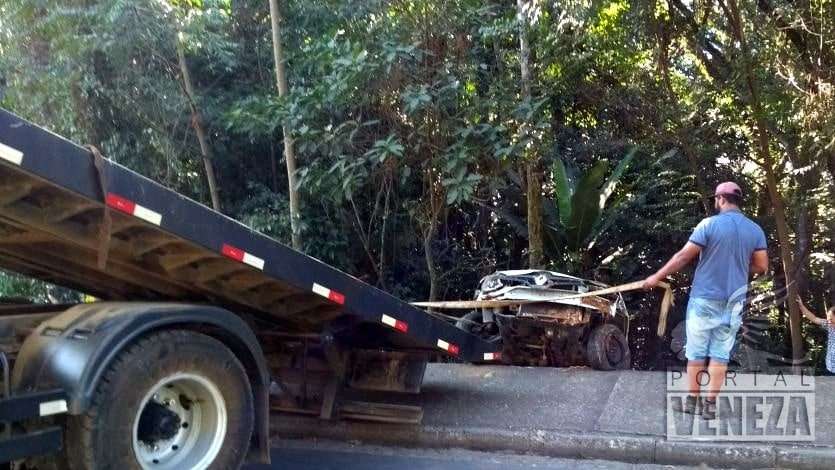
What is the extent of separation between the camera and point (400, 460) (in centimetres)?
609

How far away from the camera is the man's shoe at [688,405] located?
628cm

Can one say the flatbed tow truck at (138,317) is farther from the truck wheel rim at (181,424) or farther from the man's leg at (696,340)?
the man's leg at (696,340)

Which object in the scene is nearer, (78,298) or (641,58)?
(78,298)

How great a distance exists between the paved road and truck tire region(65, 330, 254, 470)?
1080mm

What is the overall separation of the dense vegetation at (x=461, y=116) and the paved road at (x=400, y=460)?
3.01 m

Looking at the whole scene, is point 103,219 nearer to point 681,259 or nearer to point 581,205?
point 681,259

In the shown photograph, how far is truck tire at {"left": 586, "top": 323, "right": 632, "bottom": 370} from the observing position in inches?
325

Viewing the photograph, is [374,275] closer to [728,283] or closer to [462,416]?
[462,416]

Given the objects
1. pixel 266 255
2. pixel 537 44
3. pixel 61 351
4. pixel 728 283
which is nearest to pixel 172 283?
pixel 266 255

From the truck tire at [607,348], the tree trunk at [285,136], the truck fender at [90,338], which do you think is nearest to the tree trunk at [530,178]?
the truck tire at [607,348]

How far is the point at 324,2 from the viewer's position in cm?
990

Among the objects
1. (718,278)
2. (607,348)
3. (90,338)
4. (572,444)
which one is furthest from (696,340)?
(90,338)

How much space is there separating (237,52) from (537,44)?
3628 millimetres

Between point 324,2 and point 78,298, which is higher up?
point 324,2
